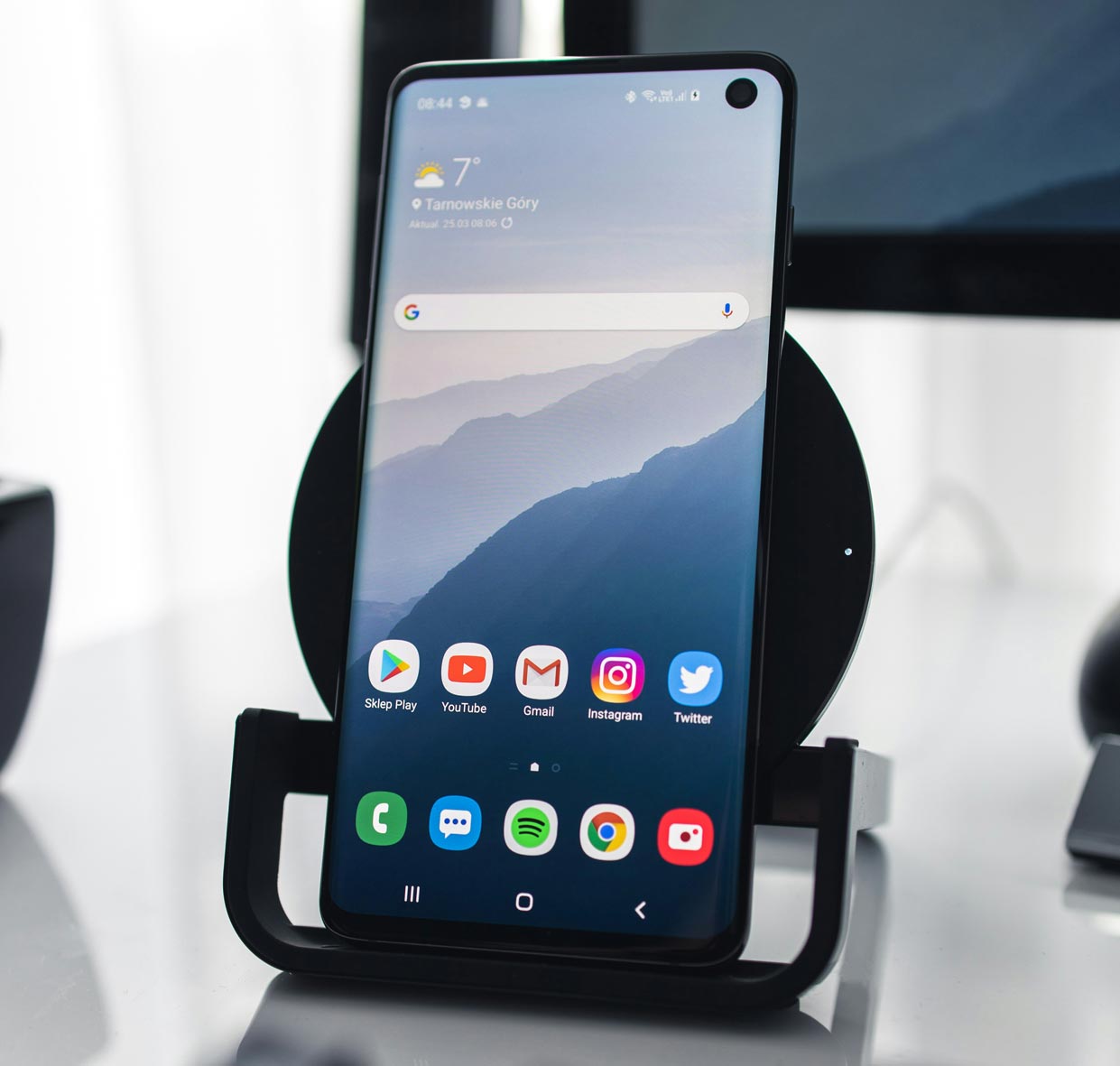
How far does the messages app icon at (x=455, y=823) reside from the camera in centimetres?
28

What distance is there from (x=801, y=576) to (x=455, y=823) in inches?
4.7

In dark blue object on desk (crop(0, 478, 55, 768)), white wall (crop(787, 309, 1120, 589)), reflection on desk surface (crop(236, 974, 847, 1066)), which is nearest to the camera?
reflection on desk surface (crop(236, 974, 847, 1066))

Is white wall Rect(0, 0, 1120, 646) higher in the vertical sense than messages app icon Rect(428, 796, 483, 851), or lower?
higher

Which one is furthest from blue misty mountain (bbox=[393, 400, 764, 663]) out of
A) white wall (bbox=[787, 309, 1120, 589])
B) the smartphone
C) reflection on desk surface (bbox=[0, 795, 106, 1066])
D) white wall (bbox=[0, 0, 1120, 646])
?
white wall (bbox=[787, 309, 1120, 589])

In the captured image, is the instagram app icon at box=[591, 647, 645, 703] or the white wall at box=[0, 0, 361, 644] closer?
the instagram app icon at box=[591, 647, 645, 703]

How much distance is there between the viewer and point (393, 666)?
298mm

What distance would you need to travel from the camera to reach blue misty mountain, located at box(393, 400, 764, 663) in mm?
285

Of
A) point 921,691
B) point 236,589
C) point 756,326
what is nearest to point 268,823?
point 756,326

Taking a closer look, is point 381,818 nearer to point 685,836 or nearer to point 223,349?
point 685,836

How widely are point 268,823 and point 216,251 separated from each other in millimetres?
883

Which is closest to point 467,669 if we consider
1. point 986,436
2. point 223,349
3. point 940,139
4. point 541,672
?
point 541,672

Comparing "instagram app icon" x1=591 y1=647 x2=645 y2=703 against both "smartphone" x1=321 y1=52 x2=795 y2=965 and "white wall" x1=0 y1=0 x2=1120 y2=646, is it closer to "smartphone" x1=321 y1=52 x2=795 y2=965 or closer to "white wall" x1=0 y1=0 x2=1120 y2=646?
"smartphone" x1=321 y1=52 x2=795 y2=965

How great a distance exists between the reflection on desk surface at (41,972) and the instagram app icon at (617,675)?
0.14 metres

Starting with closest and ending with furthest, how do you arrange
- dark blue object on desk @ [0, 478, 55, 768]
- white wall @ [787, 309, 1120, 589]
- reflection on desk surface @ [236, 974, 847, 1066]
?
reflection on desk surface @ [236, 974, 847, 1066] < dark blue object on desk @ [0, 478, 55, 768] < white wall @ [787, 309, 1120, 589]
